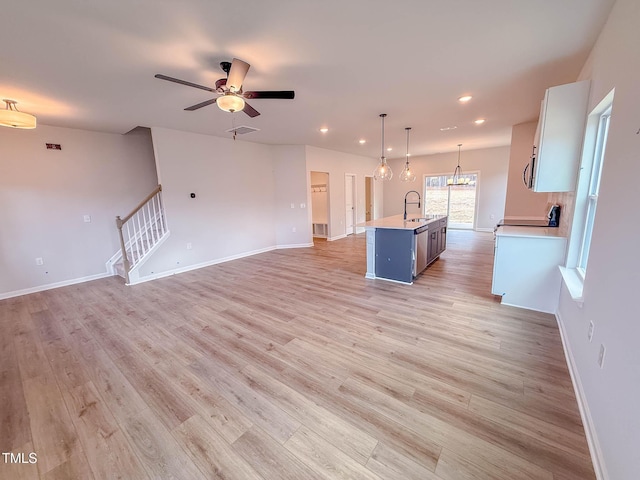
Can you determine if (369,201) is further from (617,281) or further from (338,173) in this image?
(617,281)

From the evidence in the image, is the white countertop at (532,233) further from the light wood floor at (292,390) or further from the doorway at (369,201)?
the doorway at (369,201)

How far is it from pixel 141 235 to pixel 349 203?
593 cm

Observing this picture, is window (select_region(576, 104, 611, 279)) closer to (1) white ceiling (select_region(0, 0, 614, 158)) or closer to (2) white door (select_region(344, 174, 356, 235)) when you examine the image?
(1) white ceiling (select_region(0, 0, 614, 158))

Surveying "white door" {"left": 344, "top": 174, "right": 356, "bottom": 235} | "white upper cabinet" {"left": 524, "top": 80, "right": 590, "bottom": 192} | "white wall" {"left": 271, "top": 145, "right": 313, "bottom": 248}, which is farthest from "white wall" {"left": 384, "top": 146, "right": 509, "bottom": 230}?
"white upper cabinet" {"left": 524, "top": 80, "right": 590, "bottom": 192}

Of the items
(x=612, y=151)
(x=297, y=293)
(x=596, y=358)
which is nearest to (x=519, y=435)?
(x=596, y=358)

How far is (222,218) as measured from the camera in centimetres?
569

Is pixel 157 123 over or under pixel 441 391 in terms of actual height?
A: over

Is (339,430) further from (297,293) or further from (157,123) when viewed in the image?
(157,123)

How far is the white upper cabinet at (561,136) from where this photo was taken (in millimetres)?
2369

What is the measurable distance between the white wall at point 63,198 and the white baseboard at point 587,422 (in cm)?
676

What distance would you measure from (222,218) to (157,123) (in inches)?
83.8

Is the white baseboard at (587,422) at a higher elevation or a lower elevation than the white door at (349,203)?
lower

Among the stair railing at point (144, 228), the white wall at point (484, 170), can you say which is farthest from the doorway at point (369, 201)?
the stair railing at point (144, 228)

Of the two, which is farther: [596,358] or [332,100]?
[332,100]
